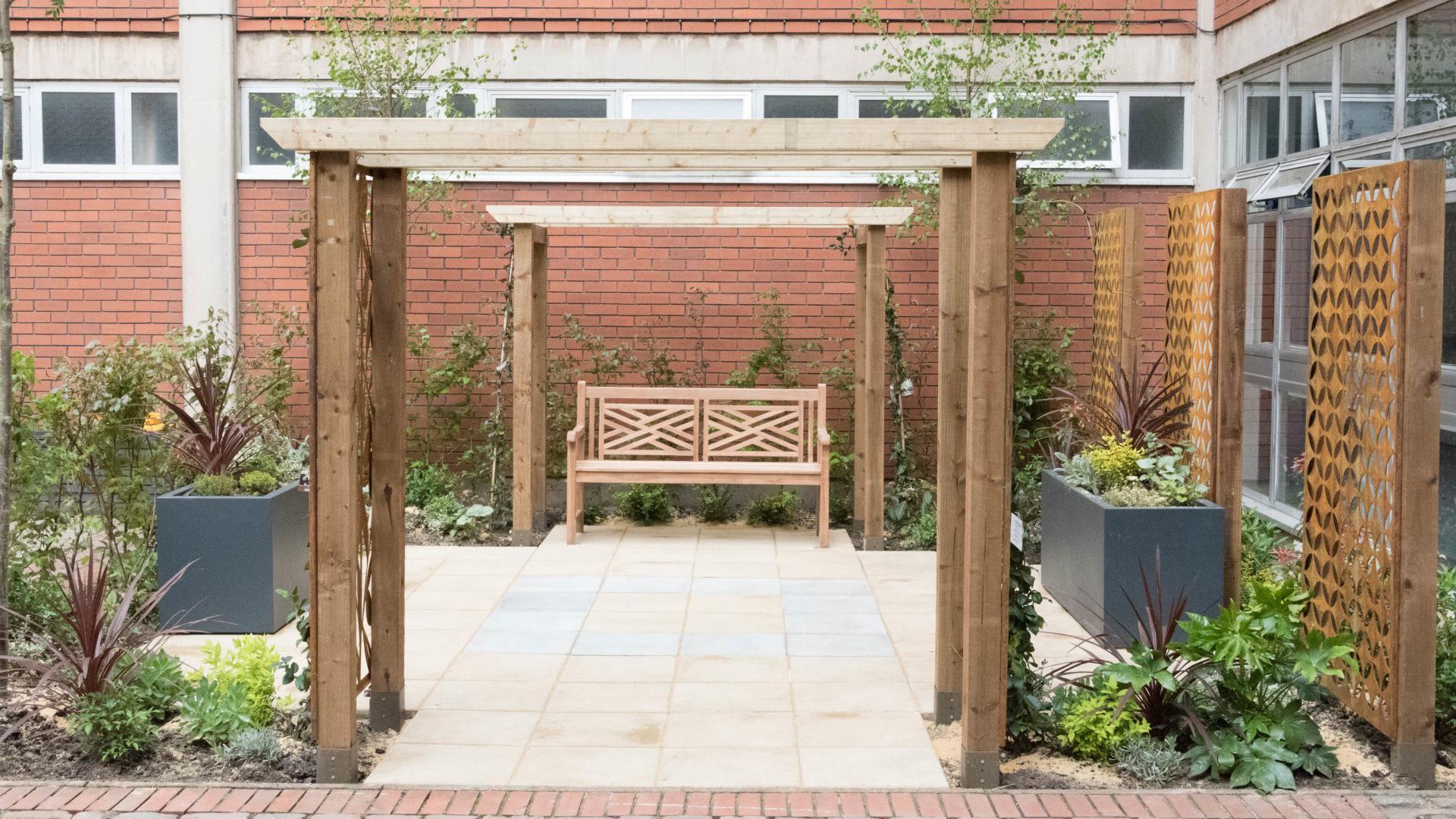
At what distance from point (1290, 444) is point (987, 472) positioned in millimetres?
4727

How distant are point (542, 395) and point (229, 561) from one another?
3508 mm

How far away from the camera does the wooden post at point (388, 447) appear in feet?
16.1

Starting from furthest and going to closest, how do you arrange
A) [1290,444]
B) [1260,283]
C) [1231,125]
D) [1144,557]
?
[1231,125] → [1260,283] → [1290,444] → [1144,557]

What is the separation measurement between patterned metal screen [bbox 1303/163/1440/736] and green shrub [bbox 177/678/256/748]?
3.71m

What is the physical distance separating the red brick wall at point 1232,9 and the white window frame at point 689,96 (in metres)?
3.27

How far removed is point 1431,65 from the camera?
6.80m

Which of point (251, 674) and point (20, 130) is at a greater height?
point (20, 130)

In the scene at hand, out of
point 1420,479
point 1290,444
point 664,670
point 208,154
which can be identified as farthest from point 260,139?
point 1420,479

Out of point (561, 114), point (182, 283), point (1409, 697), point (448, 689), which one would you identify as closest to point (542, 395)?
point (561, 114)

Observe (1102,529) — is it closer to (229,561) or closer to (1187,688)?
(1187,688)

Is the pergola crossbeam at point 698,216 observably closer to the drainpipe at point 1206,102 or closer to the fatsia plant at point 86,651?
the drainpipe at point 1206,102

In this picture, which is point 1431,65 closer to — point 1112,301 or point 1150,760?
point 1112,301

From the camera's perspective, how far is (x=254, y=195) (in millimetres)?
10250

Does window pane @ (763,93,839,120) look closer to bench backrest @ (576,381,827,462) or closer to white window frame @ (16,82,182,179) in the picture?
bench backrest @ (576,381,827,462)
